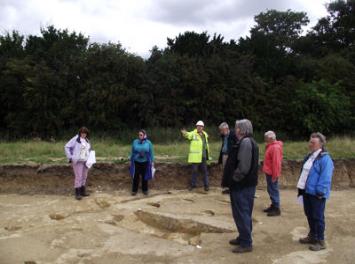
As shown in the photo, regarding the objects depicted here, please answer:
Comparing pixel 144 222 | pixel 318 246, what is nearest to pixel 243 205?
pixel 318 246

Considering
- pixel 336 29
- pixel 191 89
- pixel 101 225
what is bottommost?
pixel 101 225

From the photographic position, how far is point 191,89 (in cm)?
2411

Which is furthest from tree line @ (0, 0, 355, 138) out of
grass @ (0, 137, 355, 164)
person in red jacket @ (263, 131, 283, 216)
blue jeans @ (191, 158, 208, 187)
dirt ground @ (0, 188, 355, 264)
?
person in red jacket @ (263, 131, 283, 216)

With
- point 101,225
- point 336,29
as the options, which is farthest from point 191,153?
point 336,29

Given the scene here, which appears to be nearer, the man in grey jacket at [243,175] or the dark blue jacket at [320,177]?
the man in grey jacket at [243,175]

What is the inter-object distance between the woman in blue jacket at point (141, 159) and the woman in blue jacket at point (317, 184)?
4519mm

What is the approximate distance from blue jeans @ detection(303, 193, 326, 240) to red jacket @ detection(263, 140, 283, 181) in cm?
189

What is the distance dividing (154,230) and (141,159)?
2.44 metres

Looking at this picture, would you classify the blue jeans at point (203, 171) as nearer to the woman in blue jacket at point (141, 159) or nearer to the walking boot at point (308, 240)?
the woman in blue jacket at point (141, 159)

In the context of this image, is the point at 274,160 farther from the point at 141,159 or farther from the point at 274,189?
the point at 141,159

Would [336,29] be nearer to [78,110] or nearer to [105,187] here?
[78,110]

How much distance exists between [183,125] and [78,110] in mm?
5447

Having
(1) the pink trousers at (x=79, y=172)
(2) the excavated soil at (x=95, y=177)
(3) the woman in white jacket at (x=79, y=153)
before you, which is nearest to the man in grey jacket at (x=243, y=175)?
(3) the woman in white jacket at (x=79, y=153)

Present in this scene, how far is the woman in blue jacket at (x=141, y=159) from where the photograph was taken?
34.9 ft
